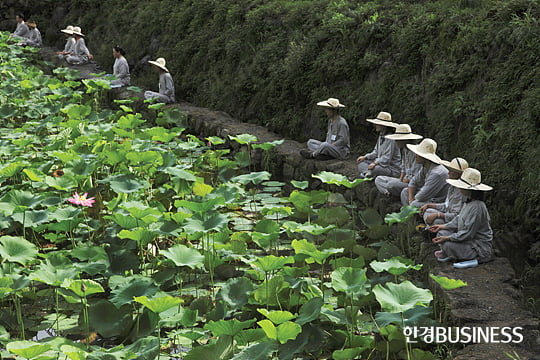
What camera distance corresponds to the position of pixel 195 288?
5.49 m

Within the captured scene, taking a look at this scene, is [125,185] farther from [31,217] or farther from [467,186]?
[467,186]

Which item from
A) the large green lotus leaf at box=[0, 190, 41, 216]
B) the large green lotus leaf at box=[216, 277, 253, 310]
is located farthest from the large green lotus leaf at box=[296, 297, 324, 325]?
the large green lotus leaf at box=[0, 190, 41, 216]

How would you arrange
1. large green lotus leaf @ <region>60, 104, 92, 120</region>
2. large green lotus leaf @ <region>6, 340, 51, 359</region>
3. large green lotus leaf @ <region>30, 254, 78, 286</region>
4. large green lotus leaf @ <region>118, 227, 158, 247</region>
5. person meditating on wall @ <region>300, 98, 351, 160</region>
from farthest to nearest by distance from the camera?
large green lotus leaf @ <region>60, 104, 92, 120</region> → person meditating on wall @ <region>300, 98, 351, 160</region> → large green lotus leaf @ <region>118, 227, 158, 247</region> → large green lotus leaf @ <region>30, 254, 78, 286</region> → large green lotus leaf @ <region>6, 340, 51, 359</region>

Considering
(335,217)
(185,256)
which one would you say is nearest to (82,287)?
(185,256)

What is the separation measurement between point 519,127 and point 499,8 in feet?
5.52

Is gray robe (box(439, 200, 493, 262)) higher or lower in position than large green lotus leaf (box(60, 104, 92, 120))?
higher

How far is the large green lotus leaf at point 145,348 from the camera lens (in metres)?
4.10

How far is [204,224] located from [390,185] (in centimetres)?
218

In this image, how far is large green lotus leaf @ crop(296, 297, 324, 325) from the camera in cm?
420

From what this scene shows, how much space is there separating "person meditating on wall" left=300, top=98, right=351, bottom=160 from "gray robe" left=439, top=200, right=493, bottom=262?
2.98 metres

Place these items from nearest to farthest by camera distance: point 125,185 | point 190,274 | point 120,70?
point 190,274, point 125,185, point 120,70

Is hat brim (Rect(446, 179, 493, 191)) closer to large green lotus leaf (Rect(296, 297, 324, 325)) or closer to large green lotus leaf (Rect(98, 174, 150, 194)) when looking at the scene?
large green lotus leaf (Rect(296, 297, 324, 325))

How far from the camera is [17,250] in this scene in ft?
16.5

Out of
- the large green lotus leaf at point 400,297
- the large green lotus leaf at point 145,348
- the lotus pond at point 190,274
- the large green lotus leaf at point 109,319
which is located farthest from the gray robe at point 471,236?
the large green lotus leaf at point 109,319
